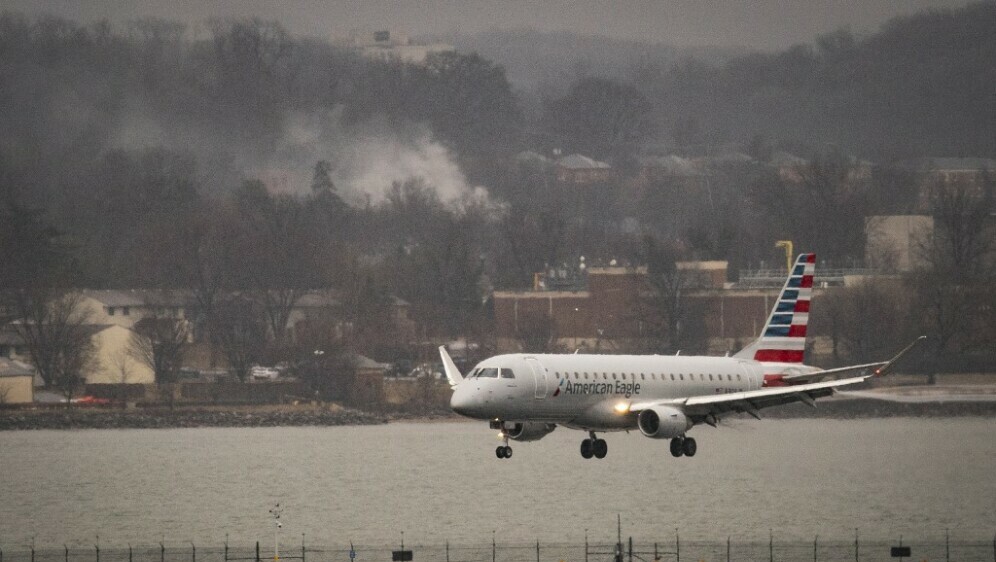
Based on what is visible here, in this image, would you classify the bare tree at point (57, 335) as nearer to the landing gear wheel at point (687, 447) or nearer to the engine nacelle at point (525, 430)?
the landing gear wheel at point (687, 447)

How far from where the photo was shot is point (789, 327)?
3935 inches

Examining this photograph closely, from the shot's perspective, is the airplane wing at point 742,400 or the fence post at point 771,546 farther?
→ the airplane wing at point 742,400

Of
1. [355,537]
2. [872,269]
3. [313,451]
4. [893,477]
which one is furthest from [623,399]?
[872,269]

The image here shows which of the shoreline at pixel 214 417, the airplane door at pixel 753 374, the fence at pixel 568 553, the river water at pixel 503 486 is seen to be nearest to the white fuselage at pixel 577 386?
the airplane door at pixel 753 374

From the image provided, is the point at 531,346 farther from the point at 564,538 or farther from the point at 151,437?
the point at 564,538

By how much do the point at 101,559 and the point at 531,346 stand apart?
82001 mm

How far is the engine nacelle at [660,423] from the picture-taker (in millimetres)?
88812

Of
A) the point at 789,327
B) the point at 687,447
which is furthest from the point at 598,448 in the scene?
the point at 789,327

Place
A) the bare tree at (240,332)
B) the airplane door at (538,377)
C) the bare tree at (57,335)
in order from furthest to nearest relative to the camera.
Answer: the bare tree at (240,332) → the bare tree at (57,335) → the airplane door at (538,377)

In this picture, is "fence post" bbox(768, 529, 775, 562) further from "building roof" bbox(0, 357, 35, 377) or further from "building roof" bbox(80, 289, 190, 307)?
"building roof" bbox(80, 289, 190, 307)

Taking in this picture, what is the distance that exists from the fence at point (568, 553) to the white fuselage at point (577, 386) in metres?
6.19

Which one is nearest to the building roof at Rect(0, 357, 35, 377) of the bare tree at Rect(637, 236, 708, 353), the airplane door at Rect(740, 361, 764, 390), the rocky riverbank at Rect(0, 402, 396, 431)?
the rocky riverbank at Rect(0, 402, 396, 431)

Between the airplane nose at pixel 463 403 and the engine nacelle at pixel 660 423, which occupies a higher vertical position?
the airplane nose at pixel 463 403

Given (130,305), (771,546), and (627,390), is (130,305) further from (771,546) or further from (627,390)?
(771,546)
